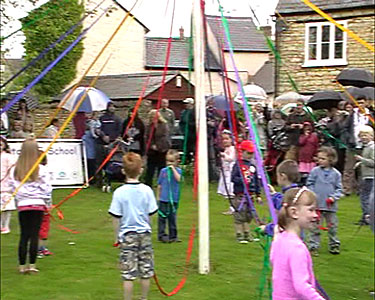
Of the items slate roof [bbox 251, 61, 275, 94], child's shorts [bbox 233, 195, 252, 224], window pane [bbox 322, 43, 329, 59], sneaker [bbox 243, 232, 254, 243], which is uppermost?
window pane [bbox 322, 43, 329, 59]

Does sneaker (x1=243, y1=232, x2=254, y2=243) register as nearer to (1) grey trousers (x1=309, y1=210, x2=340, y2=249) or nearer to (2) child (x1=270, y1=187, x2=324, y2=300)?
(1) grey trousers (x1=309, y1=210, x2=340, y2=249)

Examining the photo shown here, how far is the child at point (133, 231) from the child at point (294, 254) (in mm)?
1882

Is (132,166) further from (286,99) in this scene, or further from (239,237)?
(286,99)

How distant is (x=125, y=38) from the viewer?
92.8 ft

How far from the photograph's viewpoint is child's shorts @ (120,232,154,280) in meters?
5.44

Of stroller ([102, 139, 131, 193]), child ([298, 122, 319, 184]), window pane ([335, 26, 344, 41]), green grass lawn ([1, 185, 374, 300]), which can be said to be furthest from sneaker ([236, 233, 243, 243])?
window pane ([335, 26, 344, 41])

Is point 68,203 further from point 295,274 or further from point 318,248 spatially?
point 295,274

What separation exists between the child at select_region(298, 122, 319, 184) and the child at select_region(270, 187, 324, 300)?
25.4ft

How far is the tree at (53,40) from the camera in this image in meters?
12.4

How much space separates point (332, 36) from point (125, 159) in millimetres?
15711

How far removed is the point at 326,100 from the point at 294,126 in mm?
1593

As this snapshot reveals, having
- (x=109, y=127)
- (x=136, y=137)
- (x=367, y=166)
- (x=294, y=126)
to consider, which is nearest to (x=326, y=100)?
(x=294, y=126)

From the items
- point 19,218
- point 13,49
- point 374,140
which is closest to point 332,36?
point 13,49

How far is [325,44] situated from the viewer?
20250 millimetres
